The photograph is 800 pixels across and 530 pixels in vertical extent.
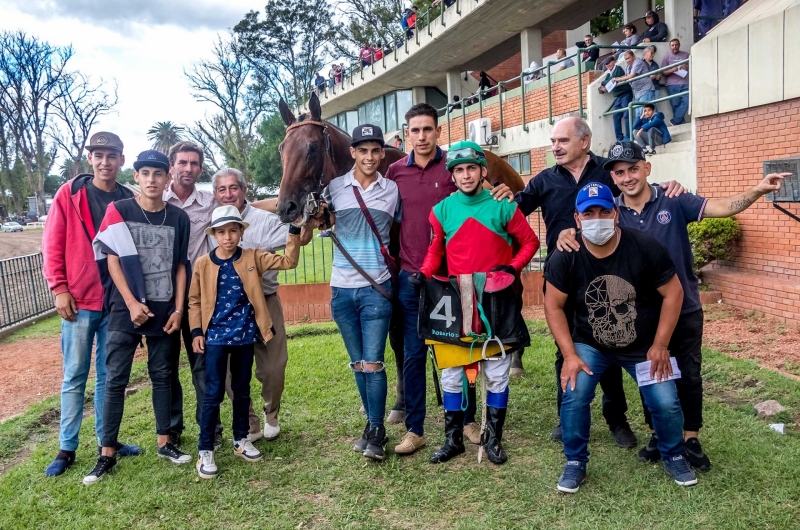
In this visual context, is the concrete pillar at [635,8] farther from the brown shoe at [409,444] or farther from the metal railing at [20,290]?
the brown shoe at [409,444]

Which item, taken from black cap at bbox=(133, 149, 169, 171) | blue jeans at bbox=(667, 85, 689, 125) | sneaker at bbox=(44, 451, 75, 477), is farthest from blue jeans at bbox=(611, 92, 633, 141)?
sneaker at bbox=(44, 451, 75, 477)

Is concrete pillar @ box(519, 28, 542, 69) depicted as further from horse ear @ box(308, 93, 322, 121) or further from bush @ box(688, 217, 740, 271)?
horse ear @ box(308, 93, 322, 121)

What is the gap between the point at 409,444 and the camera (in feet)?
14.1

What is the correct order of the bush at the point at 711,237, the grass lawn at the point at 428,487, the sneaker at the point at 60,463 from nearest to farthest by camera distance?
the grass lawn at the point at 428,487 < the sneaker at the point at 60,463 < the bush at the point at 711,237

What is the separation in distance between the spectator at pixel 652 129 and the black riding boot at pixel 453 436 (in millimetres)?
7289

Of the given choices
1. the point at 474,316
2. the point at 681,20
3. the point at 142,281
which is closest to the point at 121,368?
the point at 142,281

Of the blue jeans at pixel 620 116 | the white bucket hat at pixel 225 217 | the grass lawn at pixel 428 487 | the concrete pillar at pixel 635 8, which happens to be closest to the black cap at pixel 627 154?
the grass lawn at pixel 428 487

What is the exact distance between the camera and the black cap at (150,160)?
4172mm

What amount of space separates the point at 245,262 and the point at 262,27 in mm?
48531

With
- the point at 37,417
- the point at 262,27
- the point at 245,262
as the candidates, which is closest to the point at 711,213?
the point at 245,262

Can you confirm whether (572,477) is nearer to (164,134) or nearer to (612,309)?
(612,309)

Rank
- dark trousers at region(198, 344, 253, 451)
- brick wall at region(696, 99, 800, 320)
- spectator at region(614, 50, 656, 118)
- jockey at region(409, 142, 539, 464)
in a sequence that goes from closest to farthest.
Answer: jockey at region(409, 142, 539, 464) < dark trousers at region(198, 344, 253, 451) < brick wall at region(696, 99, 800, 320) < spectator at region(614, 50, 656, 118)

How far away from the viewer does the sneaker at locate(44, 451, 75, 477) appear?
14.1ft

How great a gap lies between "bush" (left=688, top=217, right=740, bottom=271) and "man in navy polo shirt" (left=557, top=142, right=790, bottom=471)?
5000 millimetres
